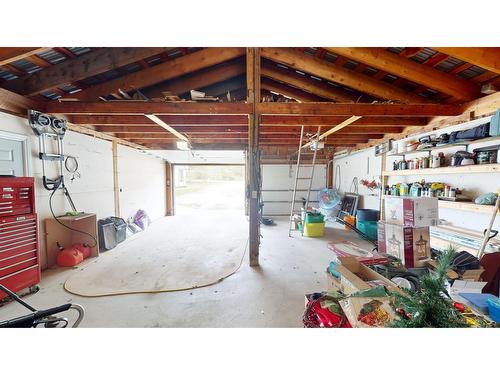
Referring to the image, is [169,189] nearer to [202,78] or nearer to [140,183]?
[140,183]

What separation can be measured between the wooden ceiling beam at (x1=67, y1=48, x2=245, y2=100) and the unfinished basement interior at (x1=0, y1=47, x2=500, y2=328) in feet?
0.06

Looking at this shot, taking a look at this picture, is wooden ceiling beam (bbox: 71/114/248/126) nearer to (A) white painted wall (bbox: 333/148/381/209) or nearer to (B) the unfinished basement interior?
(B) the unfinished basement interior

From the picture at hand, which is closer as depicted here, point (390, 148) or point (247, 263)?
point (247, 263)

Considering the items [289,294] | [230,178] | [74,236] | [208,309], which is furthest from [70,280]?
[230,178]

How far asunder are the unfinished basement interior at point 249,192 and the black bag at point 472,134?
1cm

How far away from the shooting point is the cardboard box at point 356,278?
1382mm

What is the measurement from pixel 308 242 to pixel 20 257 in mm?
4591

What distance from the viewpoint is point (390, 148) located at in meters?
4.64

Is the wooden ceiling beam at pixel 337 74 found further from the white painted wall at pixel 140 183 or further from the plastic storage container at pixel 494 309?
the white painted wall at pixel 140 183

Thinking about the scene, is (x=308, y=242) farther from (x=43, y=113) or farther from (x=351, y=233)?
(x=43, y=113)

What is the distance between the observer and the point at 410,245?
2.03 meters

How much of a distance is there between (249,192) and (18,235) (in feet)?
9.64

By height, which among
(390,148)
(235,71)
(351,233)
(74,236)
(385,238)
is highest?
(235,71)

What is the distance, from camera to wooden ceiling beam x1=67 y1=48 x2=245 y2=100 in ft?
9.27
